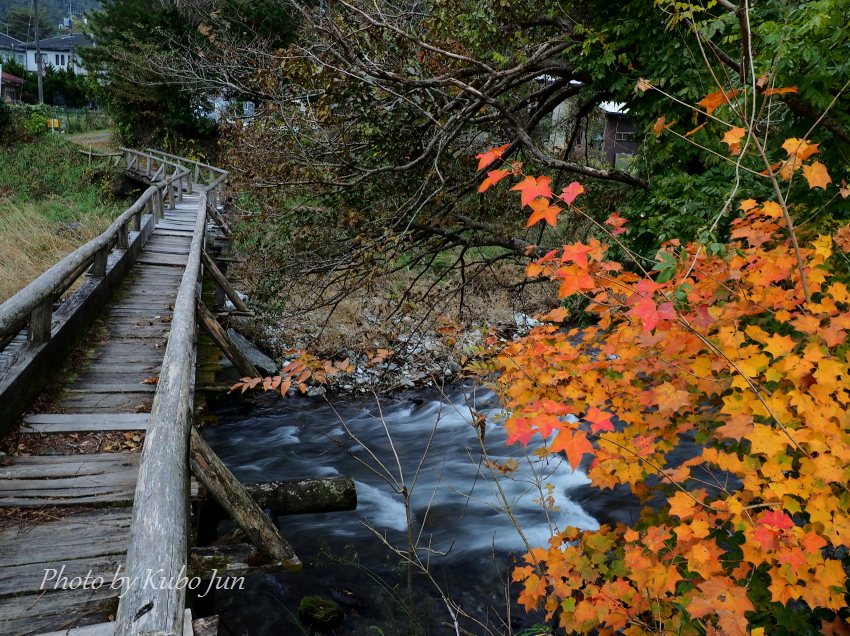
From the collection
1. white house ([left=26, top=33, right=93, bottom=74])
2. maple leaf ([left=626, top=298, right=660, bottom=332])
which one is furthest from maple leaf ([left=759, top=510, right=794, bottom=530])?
white house ([left=26, top=33, right=93, bottom=74])

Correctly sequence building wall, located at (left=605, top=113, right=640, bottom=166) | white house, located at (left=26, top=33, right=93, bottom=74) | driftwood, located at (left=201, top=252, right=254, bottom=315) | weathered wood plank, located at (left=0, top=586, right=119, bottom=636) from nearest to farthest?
weathered wood plank, located at (left=0, top=586, right=119, bottom=636) → building wall, located at (left=605, top=113, right=640, bottom=166) → driftwood, located at (left=201, top=252, right=254, bottom=315) → white house, located at (left=26, top=33, right=93, bottom=74)

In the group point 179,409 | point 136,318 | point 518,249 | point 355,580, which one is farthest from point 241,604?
point 518,249

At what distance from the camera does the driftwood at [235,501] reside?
347 centimetres

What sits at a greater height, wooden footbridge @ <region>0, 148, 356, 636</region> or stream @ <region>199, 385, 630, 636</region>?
wooden footbridge @ <region>0, 148, 356, 636</region>

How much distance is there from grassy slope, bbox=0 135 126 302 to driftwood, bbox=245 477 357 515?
275 inches

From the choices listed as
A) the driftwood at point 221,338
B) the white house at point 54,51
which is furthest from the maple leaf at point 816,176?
the white house at point 54,51

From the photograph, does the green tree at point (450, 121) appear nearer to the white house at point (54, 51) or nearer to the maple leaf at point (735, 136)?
the maple leaf at point (735, 136)

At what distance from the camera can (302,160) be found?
712 centimetres

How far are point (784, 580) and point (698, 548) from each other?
38 cm

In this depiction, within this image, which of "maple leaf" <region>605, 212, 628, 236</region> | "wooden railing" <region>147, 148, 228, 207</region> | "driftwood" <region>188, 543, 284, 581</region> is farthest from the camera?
"wooden railing" <region>147, 148, 228, 207</region>

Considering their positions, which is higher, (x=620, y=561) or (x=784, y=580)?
(x=784, y=580)

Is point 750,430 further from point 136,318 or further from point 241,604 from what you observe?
point 136,318

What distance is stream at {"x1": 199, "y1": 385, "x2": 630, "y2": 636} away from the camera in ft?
16.9

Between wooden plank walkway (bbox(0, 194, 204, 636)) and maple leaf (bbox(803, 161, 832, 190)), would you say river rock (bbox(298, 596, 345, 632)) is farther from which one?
maple leaf (bbox(803, 161, 832, 190))
